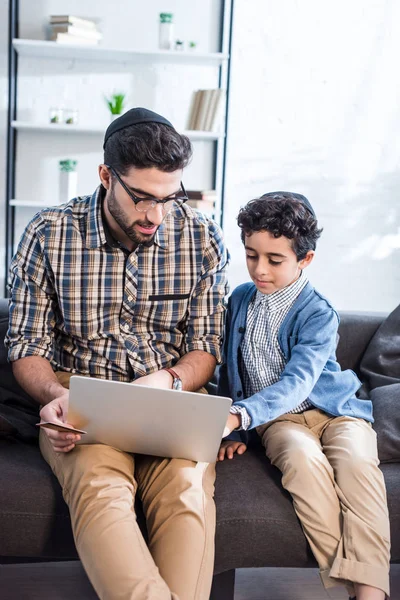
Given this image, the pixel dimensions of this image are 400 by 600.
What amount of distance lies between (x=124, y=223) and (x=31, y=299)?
12.7 inches

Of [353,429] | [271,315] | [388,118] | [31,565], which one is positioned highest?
[388,118]

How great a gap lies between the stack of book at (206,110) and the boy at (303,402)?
1.72 meters

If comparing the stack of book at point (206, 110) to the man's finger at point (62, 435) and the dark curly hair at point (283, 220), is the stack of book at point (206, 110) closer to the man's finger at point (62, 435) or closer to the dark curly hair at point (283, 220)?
the dark curly hair at point (283, 220)

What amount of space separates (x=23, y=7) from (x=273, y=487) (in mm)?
2925

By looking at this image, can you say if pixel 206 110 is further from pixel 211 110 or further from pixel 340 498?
pixel 340 498

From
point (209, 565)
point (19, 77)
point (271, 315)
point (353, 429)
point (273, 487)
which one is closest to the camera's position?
point (209, 565)

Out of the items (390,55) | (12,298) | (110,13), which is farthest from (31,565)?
(390,55)

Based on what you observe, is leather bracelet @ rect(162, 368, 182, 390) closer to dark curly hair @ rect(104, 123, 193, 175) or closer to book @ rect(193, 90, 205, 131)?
dark curly hair @ rect(104, 123, 193, 175)

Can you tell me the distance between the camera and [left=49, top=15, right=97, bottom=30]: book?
355 cm

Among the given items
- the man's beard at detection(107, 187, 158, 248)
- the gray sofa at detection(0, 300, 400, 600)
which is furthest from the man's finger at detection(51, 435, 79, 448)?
the man's beard at detection(107, 187, 158, 248)

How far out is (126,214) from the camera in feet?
6.13

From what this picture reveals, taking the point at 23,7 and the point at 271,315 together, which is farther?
the point at 23,7

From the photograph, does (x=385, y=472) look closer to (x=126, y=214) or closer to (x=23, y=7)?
(x=126, y=214)

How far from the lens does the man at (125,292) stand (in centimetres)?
176
